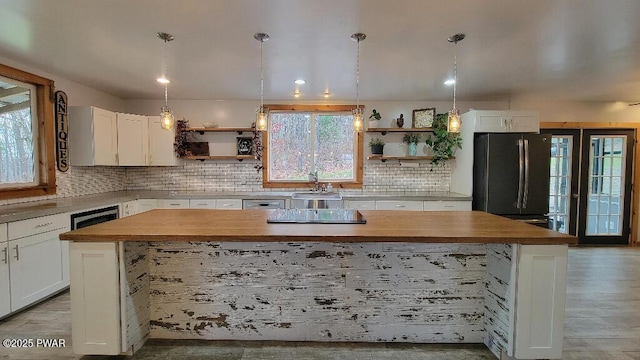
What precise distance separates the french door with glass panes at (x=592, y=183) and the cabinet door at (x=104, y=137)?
6.38m

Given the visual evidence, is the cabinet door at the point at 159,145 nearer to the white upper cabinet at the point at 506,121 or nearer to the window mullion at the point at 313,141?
the window mullion at the point at 313,141

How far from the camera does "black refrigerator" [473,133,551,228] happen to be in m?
4.04

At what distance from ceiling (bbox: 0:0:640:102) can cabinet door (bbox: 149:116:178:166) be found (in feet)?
2.04

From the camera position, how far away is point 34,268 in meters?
2.73

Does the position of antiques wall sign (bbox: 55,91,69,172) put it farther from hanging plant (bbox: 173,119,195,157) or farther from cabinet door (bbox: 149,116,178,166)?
hanging plant (bbox: 173,119,195,157)

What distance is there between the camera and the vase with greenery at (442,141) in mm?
4578

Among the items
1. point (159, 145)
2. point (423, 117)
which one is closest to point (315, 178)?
point (423, 117)

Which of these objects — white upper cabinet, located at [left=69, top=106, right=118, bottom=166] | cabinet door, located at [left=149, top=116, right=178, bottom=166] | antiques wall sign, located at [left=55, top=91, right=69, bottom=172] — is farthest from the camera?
cabinet door, located at [left=149, top=116, right=178, bottom=166]

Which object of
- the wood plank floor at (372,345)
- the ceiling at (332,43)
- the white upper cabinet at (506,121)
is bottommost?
the wood plank floor at (372,345)

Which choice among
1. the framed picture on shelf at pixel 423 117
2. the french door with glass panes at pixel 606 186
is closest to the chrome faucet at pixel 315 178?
Result: the framed picture on shelf at pixel 423 117

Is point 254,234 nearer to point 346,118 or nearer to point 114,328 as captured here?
point 114,328

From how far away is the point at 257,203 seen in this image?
14.2 feet

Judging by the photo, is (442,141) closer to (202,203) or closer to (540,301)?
(540,301)

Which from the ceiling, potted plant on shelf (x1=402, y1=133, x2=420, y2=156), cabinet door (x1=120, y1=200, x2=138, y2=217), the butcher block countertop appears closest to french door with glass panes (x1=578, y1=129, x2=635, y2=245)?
the ceiling
